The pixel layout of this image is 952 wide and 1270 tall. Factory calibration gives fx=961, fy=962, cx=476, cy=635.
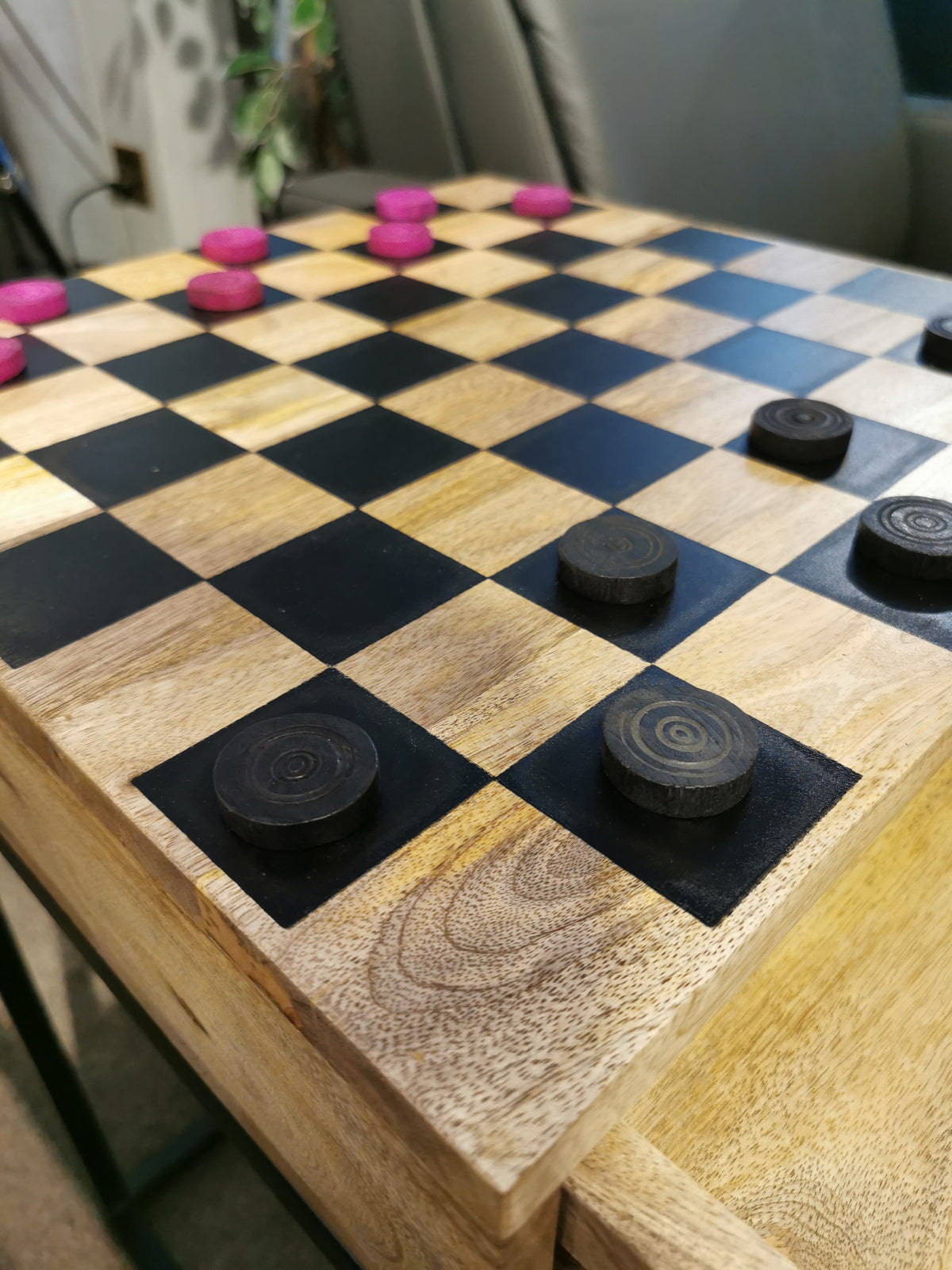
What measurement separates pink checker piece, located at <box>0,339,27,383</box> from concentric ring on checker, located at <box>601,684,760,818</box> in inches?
34.6

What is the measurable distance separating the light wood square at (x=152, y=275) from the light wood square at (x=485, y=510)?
0.67 metres

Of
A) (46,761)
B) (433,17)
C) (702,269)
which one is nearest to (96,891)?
(46,761)

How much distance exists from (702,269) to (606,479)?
690mm

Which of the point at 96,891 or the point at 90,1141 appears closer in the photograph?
the point at 96,891

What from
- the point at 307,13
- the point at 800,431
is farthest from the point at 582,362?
Result: the point at 307,13

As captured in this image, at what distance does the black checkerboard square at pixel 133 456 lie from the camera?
3.16 feet

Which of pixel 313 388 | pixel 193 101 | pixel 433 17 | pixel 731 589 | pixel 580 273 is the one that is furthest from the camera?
pixel 193 101

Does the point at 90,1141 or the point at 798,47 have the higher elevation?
the point at 798,47

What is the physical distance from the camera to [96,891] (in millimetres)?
833

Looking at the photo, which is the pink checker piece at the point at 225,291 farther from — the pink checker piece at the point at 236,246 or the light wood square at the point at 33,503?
the light wood square at the point at 33,503

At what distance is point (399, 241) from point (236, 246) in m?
0.25

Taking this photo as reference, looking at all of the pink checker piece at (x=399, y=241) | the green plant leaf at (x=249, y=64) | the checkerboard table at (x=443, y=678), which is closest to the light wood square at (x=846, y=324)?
the checkerboard table at (x=443, y=678)

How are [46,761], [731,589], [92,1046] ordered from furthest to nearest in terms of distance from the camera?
[92,1046], [731,589], [46,761]

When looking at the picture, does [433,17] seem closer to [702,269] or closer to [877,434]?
[702,269]
